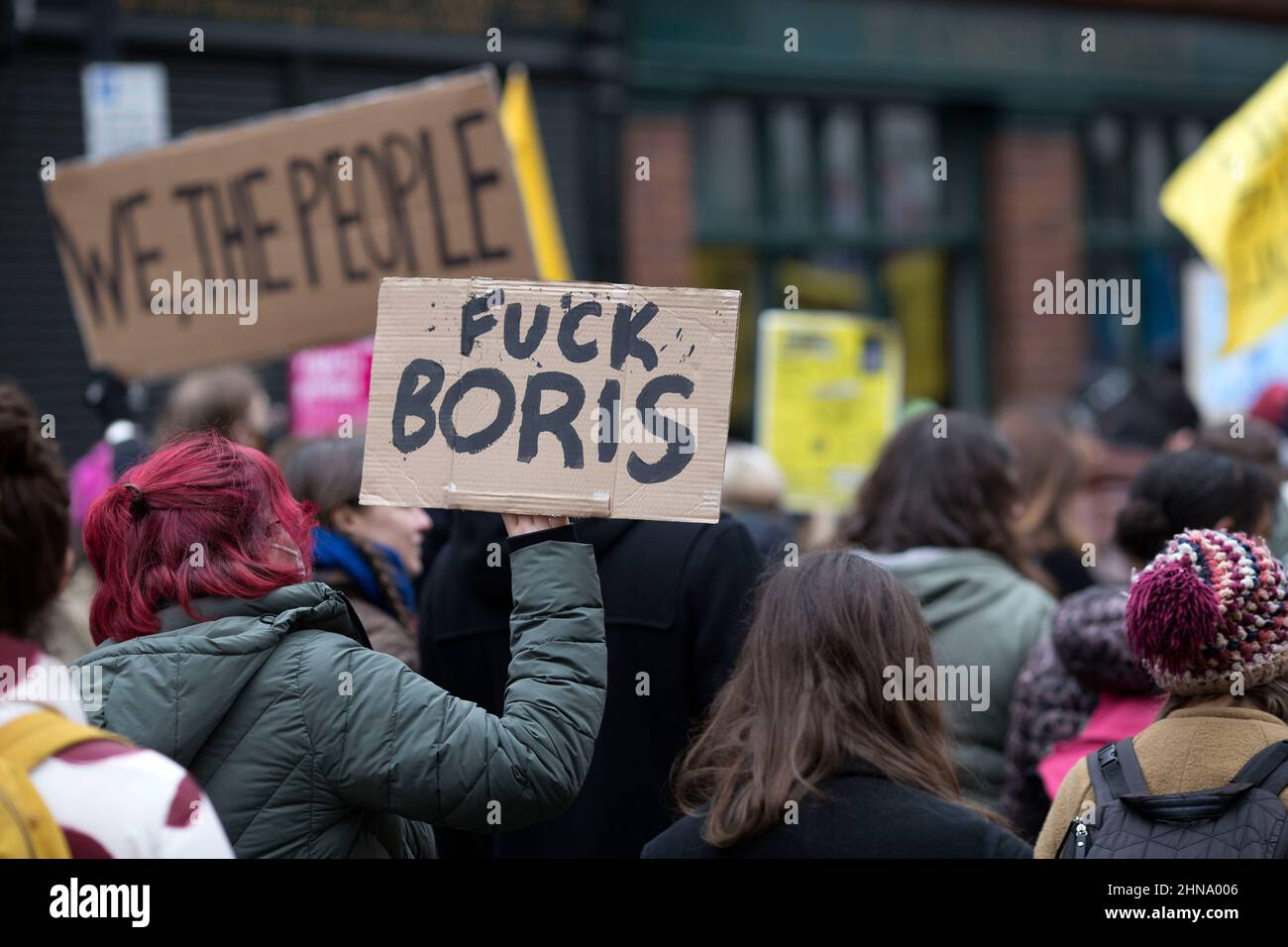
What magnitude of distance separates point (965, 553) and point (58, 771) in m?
2.43

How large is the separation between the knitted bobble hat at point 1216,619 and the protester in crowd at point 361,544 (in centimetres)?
160

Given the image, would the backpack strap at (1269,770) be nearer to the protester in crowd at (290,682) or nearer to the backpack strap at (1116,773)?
the backpack strap at (1116,773)

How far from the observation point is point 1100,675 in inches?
121

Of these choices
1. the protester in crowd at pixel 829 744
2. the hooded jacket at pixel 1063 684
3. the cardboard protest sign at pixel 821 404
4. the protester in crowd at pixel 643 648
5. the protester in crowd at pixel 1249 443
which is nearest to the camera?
the protester in crowd at pixel 829 744

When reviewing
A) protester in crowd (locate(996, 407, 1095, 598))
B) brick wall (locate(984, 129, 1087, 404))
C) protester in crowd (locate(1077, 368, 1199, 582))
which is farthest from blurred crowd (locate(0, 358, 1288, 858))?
brick wall (locate(984, 129, 1087, 404))

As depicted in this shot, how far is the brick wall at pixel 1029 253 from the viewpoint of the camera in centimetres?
1017

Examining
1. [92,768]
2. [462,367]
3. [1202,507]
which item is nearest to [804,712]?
[462,367]

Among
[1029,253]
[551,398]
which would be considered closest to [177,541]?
[551,398]

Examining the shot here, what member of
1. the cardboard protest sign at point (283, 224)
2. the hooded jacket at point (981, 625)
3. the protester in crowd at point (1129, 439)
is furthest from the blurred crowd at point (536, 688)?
the protester in crowd at point (1129, 439)

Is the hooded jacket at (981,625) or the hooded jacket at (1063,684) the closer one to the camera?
the hooded jacket at (1063,684)

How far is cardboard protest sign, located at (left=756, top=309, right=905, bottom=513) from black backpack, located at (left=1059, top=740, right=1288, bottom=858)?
4875 mm

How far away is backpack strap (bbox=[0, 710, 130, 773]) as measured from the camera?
5.61 ft

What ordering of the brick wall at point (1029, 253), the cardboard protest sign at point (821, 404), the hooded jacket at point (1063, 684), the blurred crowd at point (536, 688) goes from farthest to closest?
the brick wall at point (1029, 253) → the cardboard protest sign at point (821, 404) → the hooded jacket at point (1063, 684) → the blurred crowd at point (536, 688)

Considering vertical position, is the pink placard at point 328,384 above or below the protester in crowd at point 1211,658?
above
